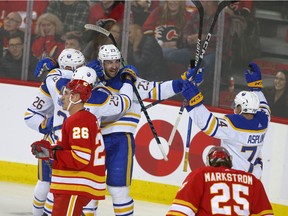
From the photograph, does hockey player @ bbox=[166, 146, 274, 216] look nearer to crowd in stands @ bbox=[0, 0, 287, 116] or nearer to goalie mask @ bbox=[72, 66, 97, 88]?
goalie mask @ bbox=[72, 66, 97, 88]

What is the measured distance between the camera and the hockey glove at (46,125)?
6.62 m

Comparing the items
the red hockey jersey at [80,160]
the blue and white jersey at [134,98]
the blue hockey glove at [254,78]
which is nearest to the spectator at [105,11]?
the blue hockey glove at [254,78]

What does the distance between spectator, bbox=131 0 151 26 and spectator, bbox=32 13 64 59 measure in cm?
70

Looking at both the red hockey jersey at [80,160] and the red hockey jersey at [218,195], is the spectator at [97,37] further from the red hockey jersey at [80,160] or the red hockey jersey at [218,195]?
the red hockey jersey at [218,195]

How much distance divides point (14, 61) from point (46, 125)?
2457 mm

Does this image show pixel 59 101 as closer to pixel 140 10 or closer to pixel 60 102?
pixel 60 102

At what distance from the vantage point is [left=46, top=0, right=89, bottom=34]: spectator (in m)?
8.91

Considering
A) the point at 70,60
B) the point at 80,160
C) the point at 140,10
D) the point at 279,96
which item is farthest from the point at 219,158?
the point at 140,10


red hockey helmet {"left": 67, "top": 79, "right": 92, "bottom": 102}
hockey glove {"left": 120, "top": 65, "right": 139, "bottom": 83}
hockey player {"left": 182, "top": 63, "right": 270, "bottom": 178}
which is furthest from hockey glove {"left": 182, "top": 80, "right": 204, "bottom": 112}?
red hockey helmet {"left": 67, "top": 79, "right": 92, "bottom": 102}

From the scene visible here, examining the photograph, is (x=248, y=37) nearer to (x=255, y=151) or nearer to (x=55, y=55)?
(x=55, y=55)

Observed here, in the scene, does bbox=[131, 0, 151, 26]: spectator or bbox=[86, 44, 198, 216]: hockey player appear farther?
bbox=[131, 0, 151, 26]: spectator

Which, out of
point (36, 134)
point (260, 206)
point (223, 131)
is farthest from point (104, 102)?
point (36, 134)

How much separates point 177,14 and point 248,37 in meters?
0.65

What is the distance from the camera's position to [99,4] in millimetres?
8953
